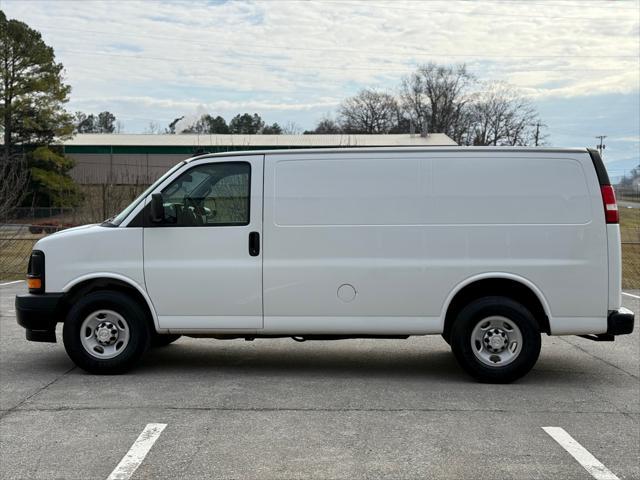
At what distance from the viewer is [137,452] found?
463cm

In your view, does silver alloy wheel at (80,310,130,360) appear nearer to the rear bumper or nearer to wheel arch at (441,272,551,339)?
wheel arch at (441,272,551,339)

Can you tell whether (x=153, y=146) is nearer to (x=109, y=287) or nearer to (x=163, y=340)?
(x=163, y=340)

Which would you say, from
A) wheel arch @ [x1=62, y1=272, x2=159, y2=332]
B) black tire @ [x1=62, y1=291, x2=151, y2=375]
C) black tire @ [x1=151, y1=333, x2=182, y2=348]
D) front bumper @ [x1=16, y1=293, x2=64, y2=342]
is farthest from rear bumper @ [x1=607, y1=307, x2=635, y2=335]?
front bumper @ [x1=16, y1=293, x2=64, y2=342]

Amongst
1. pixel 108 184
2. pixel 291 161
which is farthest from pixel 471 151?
pixel 108 184

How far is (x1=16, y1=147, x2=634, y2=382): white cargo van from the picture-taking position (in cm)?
641

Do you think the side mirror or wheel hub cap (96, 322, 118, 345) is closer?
the side mirror

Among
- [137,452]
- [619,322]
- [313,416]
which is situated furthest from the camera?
[619,322]

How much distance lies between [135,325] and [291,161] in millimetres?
2231

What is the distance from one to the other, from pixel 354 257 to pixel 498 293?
147 centimetres

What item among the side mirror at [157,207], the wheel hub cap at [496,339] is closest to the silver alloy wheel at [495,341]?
the wheel hub cap at [496,339]

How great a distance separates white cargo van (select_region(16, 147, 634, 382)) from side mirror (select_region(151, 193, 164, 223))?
14 millimetres

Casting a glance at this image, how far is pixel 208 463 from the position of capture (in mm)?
4461

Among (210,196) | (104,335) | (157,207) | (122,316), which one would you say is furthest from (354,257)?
(104,335)

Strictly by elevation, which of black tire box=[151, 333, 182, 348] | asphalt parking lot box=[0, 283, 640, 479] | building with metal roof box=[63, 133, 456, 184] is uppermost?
building with metal roof box=[63, 133, 456, 184]
